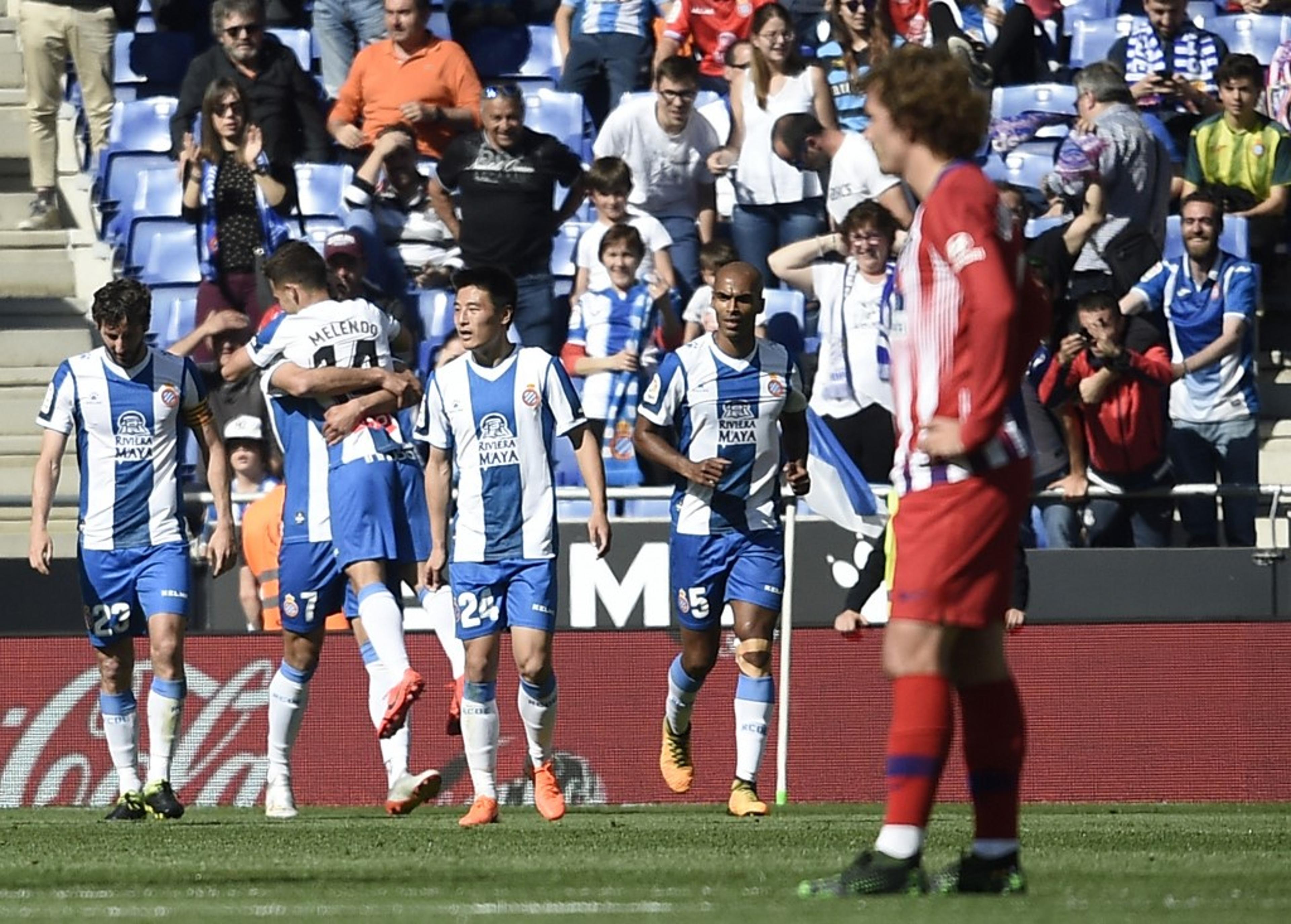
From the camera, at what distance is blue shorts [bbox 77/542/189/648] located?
1040cm

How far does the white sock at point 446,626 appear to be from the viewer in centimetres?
1167

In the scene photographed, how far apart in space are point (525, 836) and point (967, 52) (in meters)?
7.78

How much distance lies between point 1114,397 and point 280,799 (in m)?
5.27

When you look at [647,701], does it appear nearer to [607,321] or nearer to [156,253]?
[607,321]

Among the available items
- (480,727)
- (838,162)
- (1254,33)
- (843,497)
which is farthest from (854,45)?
(480,727)

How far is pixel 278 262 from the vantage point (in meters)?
10.4

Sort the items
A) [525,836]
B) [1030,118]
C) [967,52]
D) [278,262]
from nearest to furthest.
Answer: [525,836]
[278,262]
[967,52]
[1030,118]

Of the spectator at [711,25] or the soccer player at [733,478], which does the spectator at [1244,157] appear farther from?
Answer: the soccer player at [733,478]

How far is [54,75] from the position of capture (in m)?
16.8

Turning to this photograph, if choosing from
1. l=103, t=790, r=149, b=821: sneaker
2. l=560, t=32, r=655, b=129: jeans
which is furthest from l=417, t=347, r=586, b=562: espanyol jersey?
l=560, t=32, r=655, b=129: jeans

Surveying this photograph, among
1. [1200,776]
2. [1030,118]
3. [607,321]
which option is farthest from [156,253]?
[1200,776]

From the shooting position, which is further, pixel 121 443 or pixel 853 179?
pixel 853 179

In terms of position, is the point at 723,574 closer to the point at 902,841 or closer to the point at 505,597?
the point at 505,597

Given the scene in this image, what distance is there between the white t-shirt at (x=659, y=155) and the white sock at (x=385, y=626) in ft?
18.2
